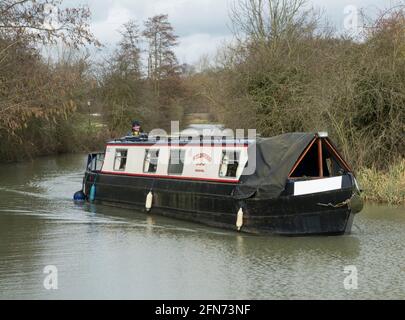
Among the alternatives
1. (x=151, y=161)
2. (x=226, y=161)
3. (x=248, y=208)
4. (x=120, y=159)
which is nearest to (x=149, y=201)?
(x=151, y=161)

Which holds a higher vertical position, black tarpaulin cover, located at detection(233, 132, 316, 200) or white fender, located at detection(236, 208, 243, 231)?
black tarpaulin cover, located at detection(233, 132, 316, 200)

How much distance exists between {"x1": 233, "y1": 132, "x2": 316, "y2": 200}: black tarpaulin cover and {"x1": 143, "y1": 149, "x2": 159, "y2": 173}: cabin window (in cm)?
331

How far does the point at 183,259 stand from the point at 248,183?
7.63 ft

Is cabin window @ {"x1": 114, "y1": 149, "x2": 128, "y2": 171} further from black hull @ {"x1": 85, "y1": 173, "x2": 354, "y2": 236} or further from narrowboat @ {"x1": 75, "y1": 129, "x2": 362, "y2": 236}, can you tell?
black hull @ {"x1": 85, "y1": 173, "x2": 354, "y2": 236}

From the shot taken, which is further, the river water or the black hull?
the black hull

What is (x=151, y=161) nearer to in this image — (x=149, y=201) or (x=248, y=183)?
(x=149, y=201)

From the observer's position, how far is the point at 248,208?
38.7ft

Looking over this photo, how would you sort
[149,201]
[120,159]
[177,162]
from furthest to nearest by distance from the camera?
[120,159] → [149,201] → [177,162]

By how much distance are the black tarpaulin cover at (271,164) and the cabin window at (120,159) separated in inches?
185

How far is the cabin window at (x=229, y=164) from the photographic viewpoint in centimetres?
1250

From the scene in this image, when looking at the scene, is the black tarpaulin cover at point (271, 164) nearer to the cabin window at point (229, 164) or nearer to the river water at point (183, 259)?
the cabin window at point (229, 164)

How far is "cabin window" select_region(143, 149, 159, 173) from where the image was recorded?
1481 cm

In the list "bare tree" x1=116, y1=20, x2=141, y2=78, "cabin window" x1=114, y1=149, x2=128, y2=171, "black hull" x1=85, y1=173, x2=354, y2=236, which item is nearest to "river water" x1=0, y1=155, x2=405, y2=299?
"black hull" x1=85, y1=173, x2=354, y2=236

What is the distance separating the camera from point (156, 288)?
8.45 metres
